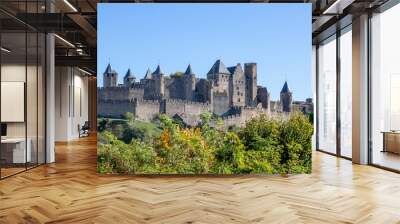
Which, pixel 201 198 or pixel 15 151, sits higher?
pixel 15 151

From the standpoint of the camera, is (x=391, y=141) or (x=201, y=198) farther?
(x=391, y=141)

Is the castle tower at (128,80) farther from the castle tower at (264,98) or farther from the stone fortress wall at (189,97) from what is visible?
the castle tower at (264,98)

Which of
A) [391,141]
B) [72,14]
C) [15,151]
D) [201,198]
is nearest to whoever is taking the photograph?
[201,198]

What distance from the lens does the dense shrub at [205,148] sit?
22.2ft

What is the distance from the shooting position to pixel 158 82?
6.81 meters

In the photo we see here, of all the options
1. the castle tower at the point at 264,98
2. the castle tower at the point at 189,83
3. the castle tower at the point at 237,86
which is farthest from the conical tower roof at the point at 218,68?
the castle tower at the point at 264,98

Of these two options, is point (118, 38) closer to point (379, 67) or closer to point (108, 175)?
point (108, 175)

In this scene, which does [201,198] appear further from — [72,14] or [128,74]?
[72,14]

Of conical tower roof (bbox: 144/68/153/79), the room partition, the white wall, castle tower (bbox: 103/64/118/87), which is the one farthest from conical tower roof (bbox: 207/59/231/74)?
the white wall

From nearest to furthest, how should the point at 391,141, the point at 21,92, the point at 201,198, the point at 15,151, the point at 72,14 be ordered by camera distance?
the point at 201,198, the point at 15,151, the point at 21,92, the point at 391,141, the point at 72,14

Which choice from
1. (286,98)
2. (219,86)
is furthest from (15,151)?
(286,98)

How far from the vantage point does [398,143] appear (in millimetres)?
7285

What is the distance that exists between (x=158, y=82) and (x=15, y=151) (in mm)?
2712

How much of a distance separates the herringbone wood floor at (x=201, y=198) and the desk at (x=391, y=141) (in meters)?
0.56
